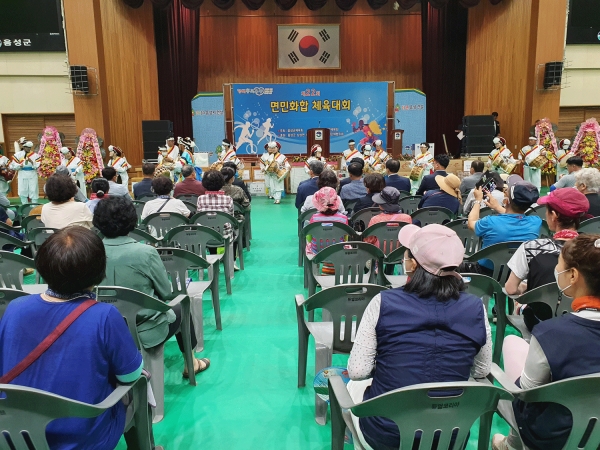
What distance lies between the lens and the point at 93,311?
4.88 feet

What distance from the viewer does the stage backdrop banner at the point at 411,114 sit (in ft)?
48.1

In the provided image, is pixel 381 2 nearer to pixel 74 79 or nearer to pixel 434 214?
pixel 74 79

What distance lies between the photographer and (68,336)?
1447 millimetres

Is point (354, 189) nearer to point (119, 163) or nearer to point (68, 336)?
point (68, 336)

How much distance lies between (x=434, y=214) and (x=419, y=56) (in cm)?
1245

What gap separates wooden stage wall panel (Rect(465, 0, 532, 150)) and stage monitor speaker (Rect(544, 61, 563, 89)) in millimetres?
573

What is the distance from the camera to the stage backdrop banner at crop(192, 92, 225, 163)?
47.4ft

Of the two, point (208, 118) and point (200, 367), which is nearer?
point (200, 367)

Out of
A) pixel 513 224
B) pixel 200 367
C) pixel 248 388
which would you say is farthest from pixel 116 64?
pixel 513 224

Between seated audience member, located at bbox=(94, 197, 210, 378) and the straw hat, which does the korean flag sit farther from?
seated audience member, located at bbox=(94, 197, 210, 378)

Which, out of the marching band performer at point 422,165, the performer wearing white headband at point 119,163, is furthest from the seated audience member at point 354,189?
the performer wearing white headband at point 119,163

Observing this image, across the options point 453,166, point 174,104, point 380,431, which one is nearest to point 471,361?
point 380,431

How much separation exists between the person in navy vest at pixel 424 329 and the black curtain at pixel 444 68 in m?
14.7

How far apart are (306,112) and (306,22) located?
2898mm
